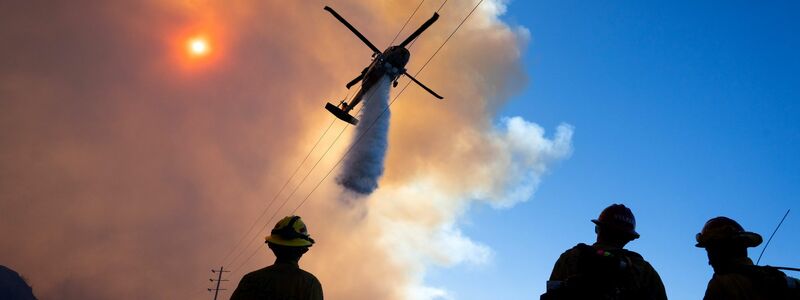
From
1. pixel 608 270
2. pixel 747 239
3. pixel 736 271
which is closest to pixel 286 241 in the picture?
pixel 608 270

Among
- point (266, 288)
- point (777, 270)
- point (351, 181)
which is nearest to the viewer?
point (777, 270)

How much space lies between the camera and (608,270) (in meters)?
2.66

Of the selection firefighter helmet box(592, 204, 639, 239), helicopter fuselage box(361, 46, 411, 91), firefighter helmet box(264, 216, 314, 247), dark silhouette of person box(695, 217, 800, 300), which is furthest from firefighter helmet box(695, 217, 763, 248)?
helicopter fuselage box(361, 46, 411, 91)

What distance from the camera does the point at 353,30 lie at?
36875 millimetres

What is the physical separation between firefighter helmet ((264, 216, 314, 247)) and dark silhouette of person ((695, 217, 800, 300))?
3.84 meters

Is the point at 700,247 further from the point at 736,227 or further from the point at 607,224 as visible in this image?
the point at 607,224

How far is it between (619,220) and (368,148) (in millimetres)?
34442

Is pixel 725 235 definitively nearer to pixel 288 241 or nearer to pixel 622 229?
pixel 622 229

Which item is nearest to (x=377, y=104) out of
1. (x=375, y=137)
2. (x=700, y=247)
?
(x=375, y=137)

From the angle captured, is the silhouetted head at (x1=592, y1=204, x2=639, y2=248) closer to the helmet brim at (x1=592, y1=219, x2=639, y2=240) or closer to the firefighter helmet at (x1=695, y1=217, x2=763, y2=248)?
the helmet brim at (x1=592, y1=219, x2=639, y2=240)

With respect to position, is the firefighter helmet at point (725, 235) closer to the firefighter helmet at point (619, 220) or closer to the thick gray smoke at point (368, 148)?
the firefighter helmet at point (619, 220)

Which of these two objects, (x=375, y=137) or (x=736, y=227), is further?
(x=375, y=137)

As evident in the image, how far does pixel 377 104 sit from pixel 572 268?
33.0 m

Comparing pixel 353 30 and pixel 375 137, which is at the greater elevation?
pixel 353 30
